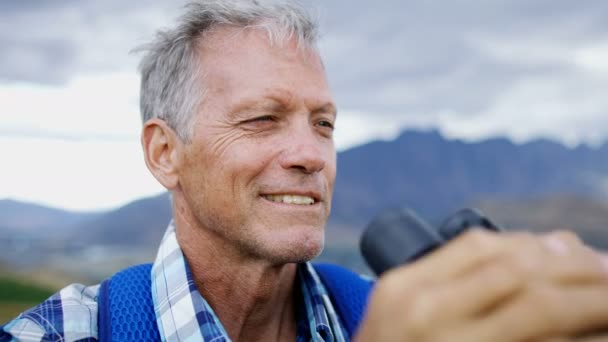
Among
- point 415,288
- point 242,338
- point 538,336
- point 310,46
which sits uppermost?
point 310,46

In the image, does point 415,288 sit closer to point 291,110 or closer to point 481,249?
point 481,249

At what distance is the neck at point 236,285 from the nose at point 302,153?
0.57 metres

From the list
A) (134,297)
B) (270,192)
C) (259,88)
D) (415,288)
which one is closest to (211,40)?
(259,88)

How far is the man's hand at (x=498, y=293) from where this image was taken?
1165 mm

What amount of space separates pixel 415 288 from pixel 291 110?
7.29 feet

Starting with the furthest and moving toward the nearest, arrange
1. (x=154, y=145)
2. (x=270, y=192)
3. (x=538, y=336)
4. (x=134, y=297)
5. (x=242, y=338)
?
(x=154, y=145) < (x=242, y=338) < (x=270, y=192) < (x=134, y=297) < (x=538, y=336)

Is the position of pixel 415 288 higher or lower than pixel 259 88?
lower

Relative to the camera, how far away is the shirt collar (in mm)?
3076

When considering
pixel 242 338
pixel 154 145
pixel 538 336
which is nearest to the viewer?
pixel 538 336

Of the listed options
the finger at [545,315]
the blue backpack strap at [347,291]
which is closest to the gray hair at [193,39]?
the blue backpack strap at [347,291]

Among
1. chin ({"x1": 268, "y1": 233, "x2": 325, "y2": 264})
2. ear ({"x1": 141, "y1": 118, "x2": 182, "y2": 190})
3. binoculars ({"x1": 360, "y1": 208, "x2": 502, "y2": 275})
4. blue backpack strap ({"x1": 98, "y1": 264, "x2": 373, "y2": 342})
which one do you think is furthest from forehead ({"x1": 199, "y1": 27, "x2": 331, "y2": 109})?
binoculars ({"x1": 360, "y1": 208, "x2": 502, "y2": 275})

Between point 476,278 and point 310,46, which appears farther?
point 310,46

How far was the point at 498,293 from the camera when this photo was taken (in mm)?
1183

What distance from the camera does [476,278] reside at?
Answer: 120 centimetres
